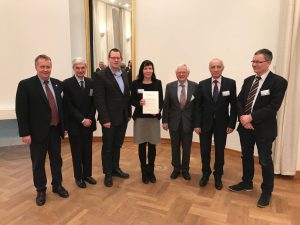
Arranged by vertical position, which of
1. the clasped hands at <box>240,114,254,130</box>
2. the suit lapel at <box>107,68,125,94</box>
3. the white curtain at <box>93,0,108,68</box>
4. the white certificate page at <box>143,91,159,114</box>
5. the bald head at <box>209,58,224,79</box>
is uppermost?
the white curtain at <box>93,0,108,68</box>

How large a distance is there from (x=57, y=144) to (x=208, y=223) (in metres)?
1.80

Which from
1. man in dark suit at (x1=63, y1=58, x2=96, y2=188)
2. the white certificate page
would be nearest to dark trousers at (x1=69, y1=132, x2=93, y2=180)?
man in dark suit at (x1=63, y1=58, x2=96, y2=188)

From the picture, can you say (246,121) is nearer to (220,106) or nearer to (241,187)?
(220,106)

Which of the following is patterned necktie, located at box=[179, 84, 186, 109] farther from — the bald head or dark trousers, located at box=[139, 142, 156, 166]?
dark trousers, located at box=[139, 142, 156, 166]

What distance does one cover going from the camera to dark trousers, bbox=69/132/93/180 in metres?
3.16

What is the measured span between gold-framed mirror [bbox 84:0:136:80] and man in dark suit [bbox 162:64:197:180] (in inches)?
82.5

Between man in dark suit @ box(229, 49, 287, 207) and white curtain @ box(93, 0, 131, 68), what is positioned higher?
white curtain @ box(93, 0, 131, 68)

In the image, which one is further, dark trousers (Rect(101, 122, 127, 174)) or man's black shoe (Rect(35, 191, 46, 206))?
dark trousers (Rect(101, 122, 127, 174))

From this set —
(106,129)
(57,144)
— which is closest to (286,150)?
(106,129)

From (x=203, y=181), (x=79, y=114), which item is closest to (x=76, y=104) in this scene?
(x=79, y=114)

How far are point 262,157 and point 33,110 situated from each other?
2.46 metres

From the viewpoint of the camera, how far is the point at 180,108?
131 inches

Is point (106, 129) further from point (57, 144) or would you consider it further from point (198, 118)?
point (198, 118)

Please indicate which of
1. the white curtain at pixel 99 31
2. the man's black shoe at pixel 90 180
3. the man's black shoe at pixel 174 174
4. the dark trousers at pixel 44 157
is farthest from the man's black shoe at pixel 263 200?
the white curtain at pixel 99 31
